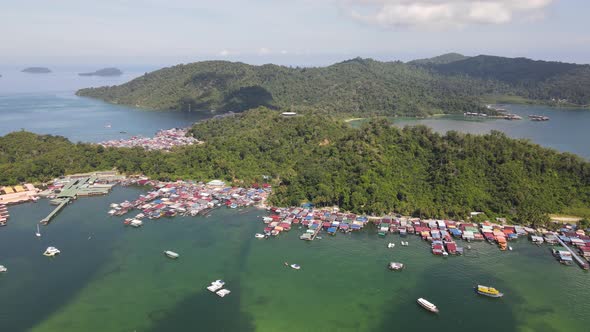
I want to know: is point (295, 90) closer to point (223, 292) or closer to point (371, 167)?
point (371, 167)

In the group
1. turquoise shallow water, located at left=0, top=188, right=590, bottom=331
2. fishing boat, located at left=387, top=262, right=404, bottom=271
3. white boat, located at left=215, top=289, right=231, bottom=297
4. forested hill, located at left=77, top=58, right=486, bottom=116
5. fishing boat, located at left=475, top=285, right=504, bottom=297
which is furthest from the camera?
forested hill, located at left=77, top=58, right=486, bottom=116

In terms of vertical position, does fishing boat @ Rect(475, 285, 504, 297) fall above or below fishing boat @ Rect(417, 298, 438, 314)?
above

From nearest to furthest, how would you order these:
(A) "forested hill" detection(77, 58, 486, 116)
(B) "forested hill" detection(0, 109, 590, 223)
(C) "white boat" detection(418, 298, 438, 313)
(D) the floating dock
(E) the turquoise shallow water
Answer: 1. (E) the turquoise shallow water
2. (C) "white boat" detection(418, 298, 438, 313)
3. (B) "forested hill" detection(0, 109, 590, 223)
4. (D) the floating dock
5. (A) "forested hill" detection(77, 58, 486, 116)

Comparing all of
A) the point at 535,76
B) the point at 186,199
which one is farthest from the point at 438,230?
the point at 535,76

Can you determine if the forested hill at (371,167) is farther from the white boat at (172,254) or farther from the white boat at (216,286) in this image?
the white boat at (216,286)

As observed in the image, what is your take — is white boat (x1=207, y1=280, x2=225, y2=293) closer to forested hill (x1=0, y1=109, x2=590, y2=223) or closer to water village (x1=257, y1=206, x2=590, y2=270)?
water village (x1=257, y1=206, x2=590, y2=270)

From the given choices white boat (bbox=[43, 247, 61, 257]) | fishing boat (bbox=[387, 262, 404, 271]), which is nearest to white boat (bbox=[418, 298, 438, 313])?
fishing boat (bbox=[387, 262, 404, 271])

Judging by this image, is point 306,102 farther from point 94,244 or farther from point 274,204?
point 94,244
